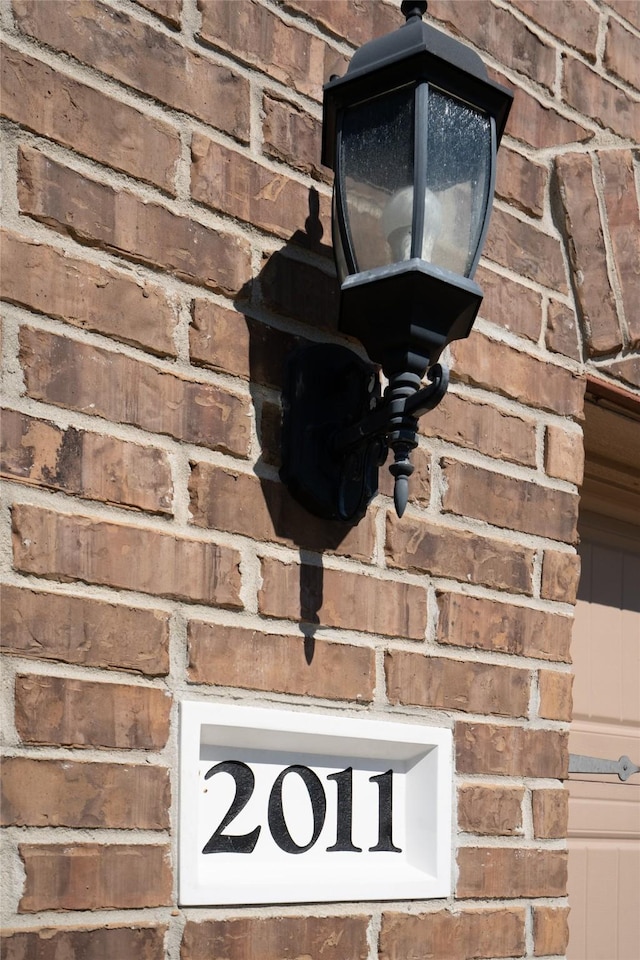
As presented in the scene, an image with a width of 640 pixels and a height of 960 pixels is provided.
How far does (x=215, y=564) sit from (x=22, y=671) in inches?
12.4

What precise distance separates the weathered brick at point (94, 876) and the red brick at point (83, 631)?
212 mm

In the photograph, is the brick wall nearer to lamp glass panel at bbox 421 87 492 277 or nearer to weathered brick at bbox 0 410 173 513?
weathered brick at bbox 0 410 173 513

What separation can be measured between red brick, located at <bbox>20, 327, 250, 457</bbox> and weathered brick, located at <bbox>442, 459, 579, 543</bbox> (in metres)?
0.42

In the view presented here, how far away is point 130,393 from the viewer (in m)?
1.57

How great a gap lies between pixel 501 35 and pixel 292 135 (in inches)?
22.8

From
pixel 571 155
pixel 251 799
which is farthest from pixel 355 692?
pixel 571 155

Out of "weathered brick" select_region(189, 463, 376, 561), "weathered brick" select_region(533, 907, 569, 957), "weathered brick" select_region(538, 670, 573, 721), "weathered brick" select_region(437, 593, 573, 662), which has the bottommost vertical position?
"weathered brick" select_region(533, 907, 569, 957)

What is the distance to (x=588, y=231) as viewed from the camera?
2258mm

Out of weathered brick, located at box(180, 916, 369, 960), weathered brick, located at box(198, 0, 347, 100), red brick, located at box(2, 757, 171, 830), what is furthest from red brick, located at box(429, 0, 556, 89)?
weathered brick, located at box(180, 916, 369, 960)

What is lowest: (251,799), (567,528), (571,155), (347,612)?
(251,799)

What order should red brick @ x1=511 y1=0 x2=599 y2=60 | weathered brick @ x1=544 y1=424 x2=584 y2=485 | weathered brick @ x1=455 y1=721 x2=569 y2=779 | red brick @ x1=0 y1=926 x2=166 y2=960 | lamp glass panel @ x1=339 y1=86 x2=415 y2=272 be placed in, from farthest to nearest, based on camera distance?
red brick @ x1=511 y1=0 x2=599 y2=60 < weathered brick @ x1=544 y1=424 x2=584 y2=485 < weathered brick @ x1=455 y1=721 x2=569 y2=779 < lamp glass panel @ x1=339 y1=86 x2=415 y2=272 < red brick @ x1=0 y1=926 x2=166 y2=960

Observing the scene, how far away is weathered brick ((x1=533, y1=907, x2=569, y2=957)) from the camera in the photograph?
78.0 inches

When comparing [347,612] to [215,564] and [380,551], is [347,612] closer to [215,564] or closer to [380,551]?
[380,551]

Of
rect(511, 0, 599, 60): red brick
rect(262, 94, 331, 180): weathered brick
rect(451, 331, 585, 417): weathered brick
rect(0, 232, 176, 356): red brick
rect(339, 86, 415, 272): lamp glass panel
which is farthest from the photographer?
rect(511, 0, 599, 60): red brick
